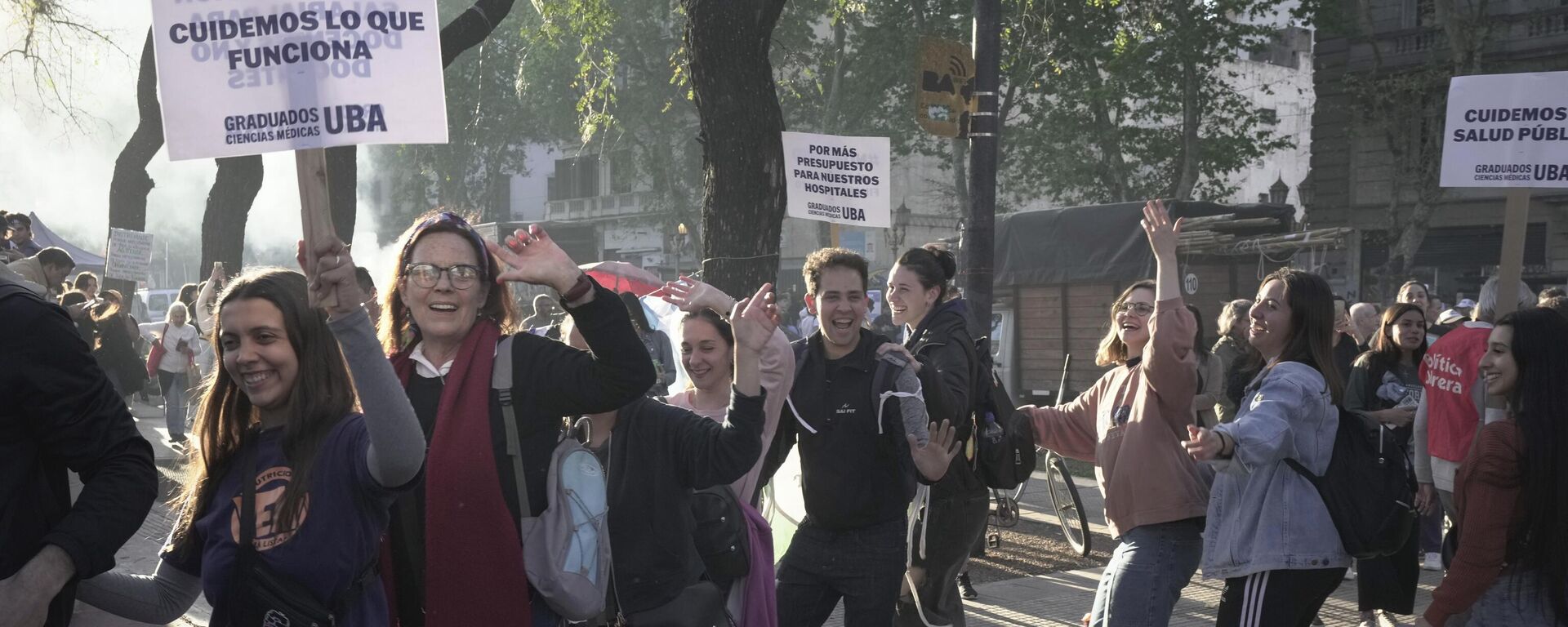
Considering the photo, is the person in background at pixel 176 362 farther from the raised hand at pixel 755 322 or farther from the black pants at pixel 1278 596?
the black pants at pixel 1278 596

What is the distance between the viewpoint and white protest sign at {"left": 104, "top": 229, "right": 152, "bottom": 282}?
54.9 ft

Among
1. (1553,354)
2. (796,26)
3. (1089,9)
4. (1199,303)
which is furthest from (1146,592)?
(796,26)

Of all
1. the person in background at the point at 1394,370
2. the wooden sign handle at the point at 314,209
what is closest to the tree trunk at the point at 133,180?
the person in background at the point at 1394,370

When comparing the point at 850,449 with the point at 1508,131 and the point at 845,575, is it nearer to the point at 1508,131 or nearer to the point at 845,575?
the point at 845,575

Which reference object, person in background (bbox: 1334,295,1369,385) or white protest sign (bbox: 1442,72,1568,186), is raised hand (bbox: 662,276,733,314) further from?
person in background (bbox: 1334,295,1369,385)

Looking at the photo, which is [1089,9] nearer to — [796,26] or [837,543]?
[796,26]

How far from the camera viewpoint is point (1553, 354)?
12.8ft

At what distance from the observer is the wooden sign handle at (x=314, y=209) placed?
8.30 feet

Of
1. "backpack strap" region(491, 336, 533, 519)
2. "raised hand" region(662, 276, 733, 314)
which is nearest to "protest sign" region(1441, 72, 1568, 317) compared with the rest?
"raised hand" region(662, 276, 733, 314)

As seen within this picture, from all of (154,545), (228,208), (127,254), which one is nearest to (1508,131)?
(154,545)

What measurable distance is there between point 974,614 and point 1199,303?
1254 cm

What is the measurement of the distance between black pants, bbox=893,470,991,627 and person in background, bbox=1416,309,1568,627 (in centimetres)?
202

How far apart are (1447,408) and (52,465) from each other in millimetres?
6434

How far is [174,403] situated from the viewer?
51.9 feet
